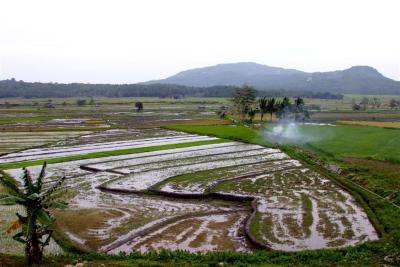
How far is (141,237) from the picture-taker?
20.1m

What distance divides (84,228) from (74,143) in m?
34.0

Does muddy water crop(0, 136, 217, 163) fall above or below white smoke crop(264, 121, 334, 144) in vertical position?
below

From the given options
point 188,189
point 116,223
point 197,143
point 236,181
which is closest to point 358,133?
point 197,143

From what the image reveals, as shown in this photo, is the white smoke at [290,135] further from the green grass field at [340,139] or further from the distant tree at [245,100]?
the distant tree at [245,100]

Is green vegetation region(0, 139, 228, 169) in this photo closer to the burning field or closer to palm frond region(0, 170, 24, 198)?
the burning field

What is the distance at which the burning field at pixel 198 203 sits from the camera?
64.1ft

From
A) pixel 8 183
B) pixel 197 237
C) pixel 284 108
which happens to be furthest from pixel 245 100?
pixel 197 237

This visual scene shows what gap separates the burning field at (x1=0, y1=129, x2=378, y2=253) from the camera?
1953 cm

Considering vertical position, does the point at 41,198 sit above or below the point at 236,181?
above

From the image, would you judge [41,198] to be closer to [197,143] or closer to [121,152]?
[121,152]

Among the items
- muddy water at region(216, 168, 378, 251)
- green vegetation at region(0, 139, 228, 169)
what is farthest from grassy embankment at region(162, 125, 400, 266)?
green vegetation at region(0, 139, 228, 169)

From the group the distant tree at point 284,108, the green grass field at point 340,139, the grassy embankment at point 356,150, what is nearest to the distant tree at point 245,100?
the distant tree at point 284,108

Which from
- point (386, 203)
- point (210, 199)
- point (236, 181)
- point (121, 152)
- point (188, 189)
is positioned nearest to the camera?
point (386, 203)

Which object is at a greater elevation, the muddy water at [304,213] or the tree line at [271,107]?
the tree line at [271,107]
